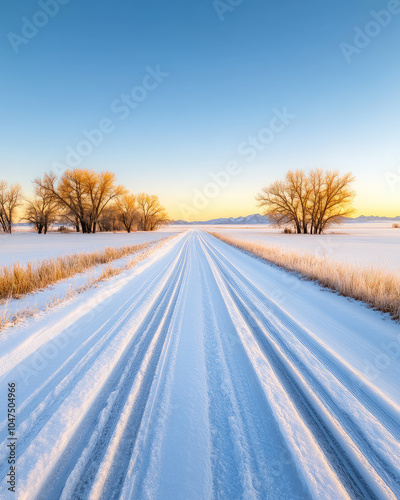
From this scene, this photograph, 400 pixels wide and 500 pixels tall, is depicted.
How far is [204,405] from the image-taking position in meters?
1.70

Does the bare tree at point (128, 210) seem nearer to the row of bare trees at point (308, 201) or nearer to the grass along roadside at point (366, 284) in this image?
the row of bare trees at point (308, 201)

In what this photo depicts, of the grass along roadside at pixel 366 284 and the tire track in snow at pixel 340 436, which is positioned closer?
the tire track in snow at pixel 340 436

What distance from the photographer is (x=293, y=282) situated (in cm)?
571

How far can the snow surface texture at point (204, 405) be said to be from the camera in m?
1.18

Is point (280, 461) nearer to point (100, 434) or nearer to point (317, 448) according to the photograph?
point (317, 448)

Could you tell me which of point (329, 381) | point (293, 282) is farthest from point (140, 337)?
point (293, 282)

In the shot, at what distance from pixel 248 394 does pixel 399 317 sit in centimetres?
313

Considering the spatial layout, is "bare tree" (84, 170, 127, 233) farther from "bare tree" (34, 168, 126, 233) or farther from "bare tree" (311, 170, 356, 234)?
"bare tree" (311, 170, 356, 234)

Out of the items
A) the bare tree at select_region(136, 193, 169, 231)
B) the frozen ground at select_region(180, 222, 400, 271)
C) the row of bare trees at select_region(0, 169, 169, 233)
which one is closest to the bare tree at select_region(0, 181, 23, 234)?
the row of bare trees at select_region(0, 169, 169, 233)

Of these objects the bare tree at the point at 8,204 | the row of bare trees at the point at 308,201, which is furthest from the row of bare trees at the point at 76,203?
the row of bare trees at the point at 308,201

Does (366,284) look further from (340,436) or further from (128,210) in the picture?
(128,210)

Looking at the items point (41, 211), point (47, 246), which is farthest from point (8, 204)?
point (47, 246)

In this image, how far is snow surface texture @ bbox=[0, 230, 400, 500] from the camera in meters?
1.18

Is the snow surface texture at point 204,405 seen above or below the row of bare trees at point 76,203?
below
